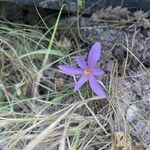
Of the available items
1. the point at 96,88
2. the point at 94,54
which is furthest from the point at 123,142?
the point at 94,54

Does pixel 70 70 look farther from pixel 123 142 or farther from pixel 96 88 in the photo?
pixel 123 142

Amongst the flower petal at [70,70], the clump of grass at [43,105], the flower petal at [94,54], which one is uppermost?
the flower petal at [94,54]

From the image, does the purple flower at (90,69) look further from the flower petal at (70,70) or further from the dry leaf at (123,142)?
the dry leaf at (123,142)

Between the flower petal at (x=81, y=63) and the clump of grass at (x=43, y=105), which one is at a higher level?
the flower petal at (x=81, y=63)

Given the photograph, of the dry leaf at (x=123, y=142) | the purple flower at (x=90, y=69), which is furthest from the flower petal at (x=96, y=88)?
the dry leaf at (x=123, y=142)

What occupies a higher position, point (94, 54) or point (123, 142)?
point (94, 54)

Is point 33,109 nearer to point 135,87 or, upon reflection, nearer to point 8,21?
point 135,87

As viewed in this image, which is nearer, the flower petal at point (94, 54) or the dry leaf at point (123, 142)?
the dry leaf at point (123, 142)
